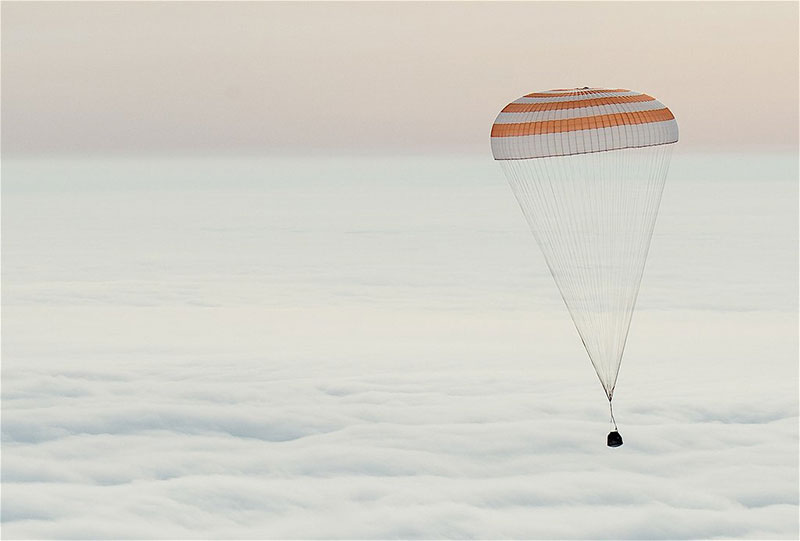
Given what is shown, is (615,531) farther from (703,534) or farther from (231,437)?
(231,437)

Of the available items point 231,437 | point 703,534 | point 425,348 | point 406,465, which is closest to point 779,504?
point 703,534

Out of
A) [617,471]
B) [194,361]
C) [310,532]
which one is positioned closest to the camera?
[310,532]

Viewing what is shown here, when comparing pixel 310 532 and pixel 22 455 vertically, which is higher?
pixel 22 455

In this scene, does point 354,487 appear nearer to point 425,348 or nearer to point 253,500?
point 253,500

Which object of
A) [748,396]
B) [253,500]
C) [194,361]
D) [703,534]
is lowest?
[703,534]

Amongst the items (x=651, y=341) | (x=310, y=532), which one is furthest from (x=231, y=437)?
→ (x=651, y=341)

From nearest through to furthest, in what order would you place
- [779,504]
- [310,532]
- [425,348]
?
[310,532] → [779,504] → [425,348]

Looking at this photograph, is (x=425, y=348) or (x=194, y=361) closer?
(x=194, y=361)
